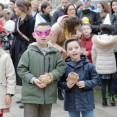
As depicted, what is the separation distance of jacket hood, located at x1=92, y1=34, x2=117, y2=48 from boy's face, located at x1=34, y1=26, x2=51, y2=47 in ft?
6.71

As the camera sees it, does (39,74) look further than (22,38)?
No

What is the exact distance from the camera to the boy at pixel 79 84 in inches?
146

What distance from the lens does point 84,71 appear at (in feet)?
12.4

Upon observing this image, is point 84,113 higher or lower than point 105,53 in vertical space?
lower

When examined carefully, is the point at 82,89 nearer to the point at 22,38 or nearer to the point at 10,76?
the point at 10,76

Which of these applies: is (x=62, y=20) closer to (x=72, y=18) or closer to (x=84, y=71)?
(x=72, y=18)

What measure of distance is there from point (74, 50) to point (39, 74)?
0.54 m

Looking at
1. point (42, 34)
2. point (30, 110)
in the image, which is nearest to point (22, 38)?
point (42, 34)

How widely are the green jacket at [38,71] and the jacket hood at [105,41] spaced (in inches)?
83.5

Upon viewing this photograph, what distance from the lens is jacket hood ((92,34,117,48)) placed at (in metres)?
5.70

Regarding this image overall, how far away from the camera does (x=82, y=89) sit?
3730 millimetres

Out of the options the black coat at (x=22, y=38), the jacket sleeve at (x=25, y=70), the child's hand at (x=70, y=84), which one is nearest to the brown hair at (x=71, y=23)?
the black coat at (x=22, y=38)

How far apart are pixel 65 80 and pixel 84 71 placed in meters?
0.29

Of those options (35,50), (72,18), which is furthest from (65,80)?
(72,18)
